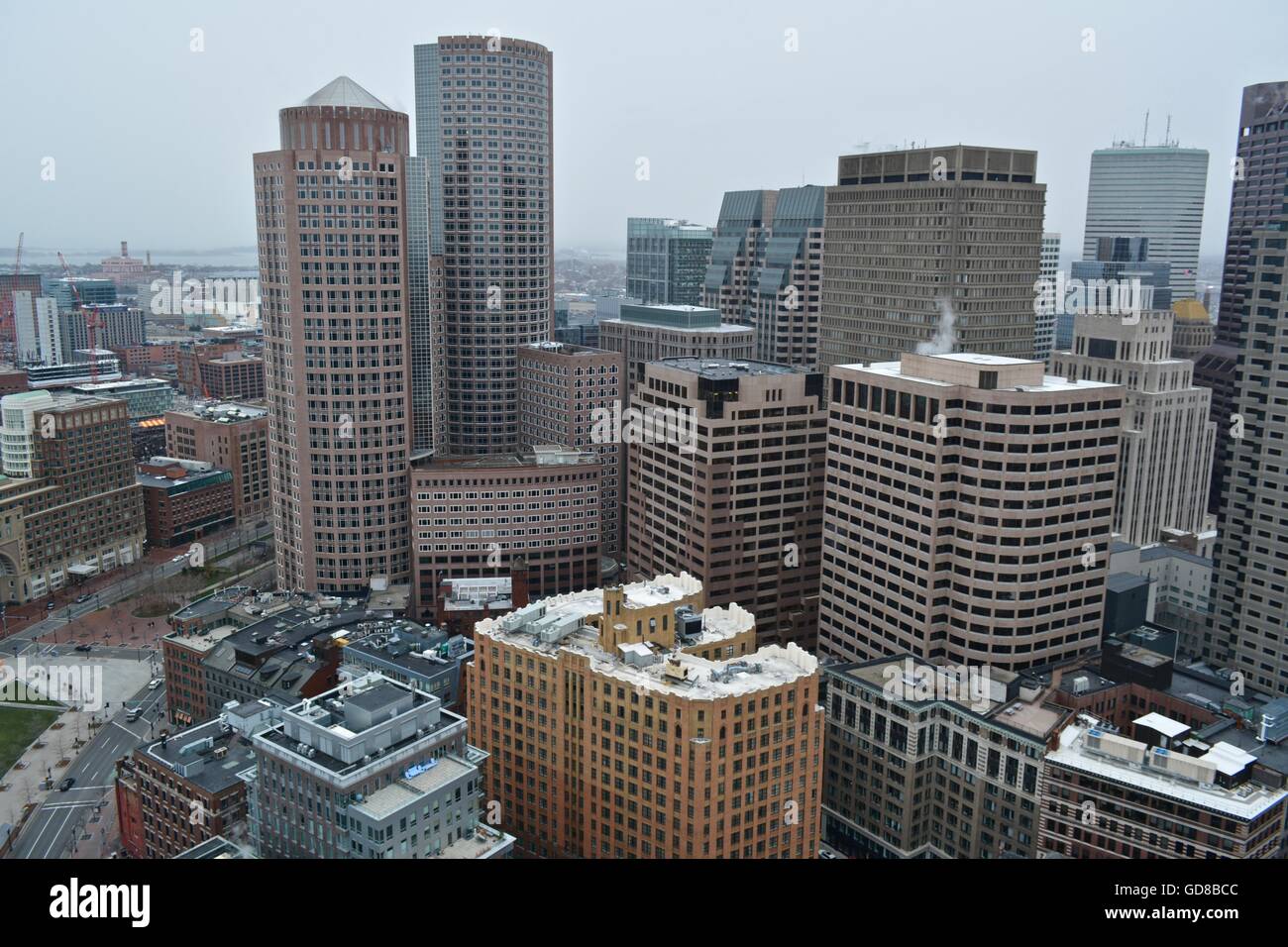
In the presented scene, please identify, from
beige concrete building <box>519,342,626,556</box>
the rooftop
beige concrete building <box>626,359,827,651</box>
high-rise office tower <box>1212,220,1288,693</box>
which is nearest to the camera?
the rooftop

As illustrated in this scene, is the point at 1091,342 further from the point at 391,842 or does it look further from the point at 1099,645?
the point at 391,842

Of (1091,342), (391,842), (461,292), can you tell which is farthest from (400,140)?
(1091,342)

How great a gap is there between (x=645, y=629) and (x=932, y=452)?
2119cm

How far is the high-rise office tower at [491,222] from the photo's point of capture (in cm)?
10581

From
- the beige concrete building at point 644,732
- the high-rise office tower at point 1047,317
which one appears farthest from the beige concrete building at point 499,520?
the high-rise office tower at point 1047,317

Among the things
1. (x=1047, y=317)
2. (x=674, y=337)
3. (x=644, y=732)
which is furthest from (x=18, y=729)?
(x=1047, y=317)

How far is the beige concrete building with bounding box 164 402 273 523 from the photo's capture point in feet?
405

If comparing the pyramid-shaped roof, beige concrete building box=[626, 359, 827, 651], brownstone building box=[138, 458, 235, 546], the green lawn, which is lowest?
the green lawn

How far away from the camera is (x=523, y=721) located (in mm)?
47594

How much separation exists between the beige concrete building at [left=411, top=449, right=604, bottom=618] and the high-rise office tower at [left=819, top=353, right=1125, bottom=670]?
3109cm

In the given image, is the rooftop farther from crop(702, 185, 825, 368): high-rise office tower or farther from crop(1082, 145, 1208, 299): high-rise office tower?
crop(1082, 145, 1208, 299): high-rise office tower

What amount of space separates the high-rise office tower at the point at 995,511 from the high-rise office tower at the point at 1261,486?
15.6 m

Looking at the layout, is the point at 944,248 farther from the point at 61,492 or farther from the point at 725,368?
the point at 61,492

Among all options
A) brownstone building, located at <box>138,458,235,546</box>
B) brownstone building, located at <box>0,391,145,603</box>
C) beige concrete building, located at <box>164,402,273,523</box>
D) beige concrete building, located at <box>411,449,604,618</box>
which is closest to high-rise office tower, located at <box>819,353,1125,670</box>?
beige concrete building, located at <box>411,449,604,618</box>
